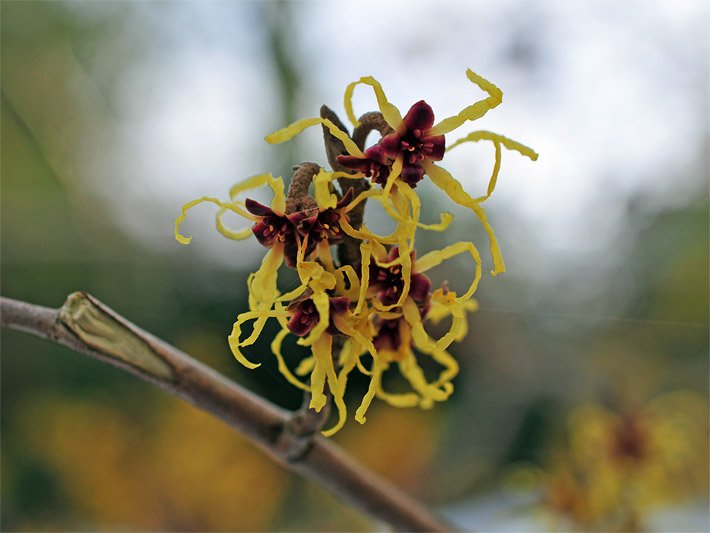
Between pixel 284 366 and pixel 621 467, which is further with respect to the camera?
pixel 621 467

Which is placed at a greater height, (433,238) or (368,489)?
(433,238)

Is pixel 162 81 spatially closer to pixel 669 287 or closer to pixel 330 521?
pixel 330 521

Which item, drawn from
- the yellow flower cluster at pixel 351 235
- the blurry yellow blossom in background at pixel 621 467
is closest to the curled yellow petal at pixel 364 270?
the yellow flower cluster at pixel 351 235

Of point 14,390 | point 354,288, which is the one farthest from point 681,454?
point 14,390


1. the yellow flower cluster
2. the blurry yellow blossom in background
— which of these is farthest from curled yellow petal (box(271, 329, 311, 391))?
the blurry yellow blossom in background

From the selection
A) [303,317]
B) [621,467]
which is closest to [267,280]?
[303,317]

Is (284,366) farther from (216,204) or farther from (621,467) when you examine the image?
(621,467)
